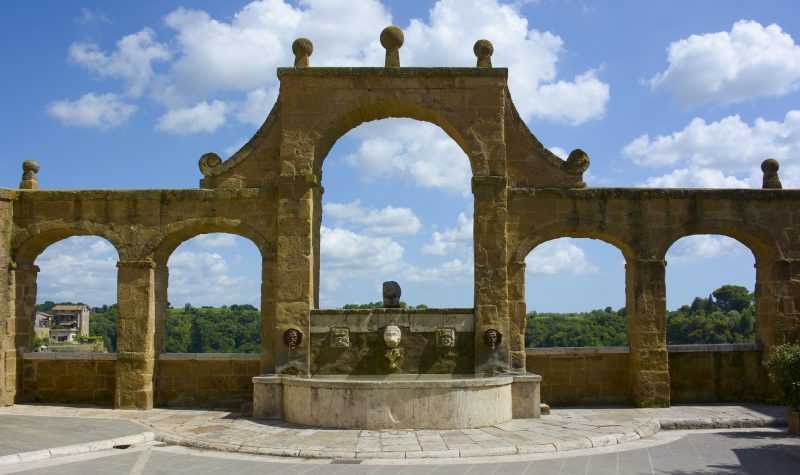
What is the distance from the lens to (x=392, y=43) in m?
13.7

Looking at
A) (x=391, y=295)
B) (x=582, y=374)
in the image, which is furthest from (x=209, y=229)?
(x=582, y=374)

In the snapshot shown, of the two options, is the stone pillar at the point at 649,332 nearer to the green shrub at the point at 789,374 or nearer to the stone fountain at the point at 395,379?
the green shrub at the point at 789,374

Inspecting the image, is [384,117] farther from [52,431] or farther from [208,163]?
[52,431]

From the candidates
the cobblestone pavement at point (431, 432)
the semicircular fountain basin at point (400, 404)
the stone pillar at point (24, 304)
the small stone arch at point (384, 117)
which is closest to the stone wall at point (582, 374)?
the cobblestone pavement at point (431, 432)

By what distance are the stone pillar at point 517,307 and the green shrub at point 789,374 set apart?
4.38 meters

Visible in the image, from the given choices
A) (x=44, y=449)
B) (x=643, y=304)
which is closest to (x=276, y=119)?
(x=44, y=449)

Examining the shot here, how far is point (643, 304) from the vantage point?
13836 mm

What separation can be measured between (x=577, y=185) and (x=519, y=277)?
Result: 2248 millimetres

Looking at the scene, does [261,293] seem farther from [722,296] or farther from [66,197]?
[722,296]

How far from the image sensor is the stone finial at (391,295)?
13.5m

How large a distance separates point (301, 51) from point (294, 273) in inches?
174

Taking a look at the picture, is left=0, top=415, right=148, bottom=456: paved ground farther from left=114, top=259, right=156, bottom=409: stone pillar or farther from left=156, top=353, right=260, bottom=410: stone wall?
left=156, top=353, right=260, bottom=410: stone wall

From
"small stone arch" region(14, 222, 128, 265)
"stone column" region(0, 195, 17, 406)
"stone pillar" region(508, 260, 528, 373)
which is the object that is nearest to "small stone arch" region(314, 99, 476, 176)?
"stone pillar" region(508, 260, 528, 373)

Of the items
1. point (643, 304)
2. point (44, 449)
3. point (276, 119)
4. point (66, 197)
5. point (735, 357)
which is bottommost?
point (44, 449)
